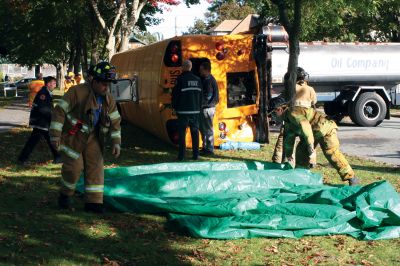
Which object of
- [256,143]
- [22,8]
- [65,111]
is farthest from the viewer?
[22,8]

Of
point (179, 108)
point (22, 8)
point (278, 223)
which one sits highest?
point (22, 8)

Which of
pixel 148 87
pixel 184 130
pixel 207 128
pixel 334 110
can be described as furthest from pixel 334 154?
pixel 334 110

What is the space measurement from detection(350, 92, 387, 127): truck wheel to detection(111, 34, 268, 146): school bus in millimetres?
7831

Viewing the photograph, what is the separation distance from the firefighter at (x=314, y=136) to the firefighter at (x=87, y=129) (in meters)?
3.11

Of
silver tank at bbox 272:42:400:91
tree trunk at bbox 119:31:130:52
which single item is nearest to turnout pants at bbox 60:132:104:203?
silver tank at bbox 272:42:400:91

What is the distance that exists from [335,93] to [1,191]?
49.9 ft

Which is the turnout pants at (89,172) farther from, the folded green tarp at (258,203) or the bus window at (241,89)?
the bus window at (241,89)

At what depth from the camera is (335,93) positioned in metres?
21.7

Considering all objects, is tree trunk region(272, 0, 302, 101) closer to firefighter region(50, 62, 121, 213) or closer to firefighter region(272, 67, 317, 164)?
firefighter region(272, 67, 317, 164)

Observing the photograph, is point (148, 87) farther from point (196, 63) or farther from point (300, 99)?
point (300, 99)

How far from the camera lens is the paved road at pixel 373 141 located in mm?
13852

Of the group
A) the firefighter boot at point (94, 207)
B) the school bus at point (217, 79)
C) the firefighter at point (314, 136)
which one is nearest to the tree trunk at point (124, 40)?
the school bus at point (217, 79)

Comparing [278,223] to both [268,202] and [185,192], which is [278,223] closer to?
[268,202]

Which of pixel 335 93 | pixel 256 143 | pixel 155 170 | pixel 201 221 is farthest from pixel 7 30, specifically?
pixel 201 221
